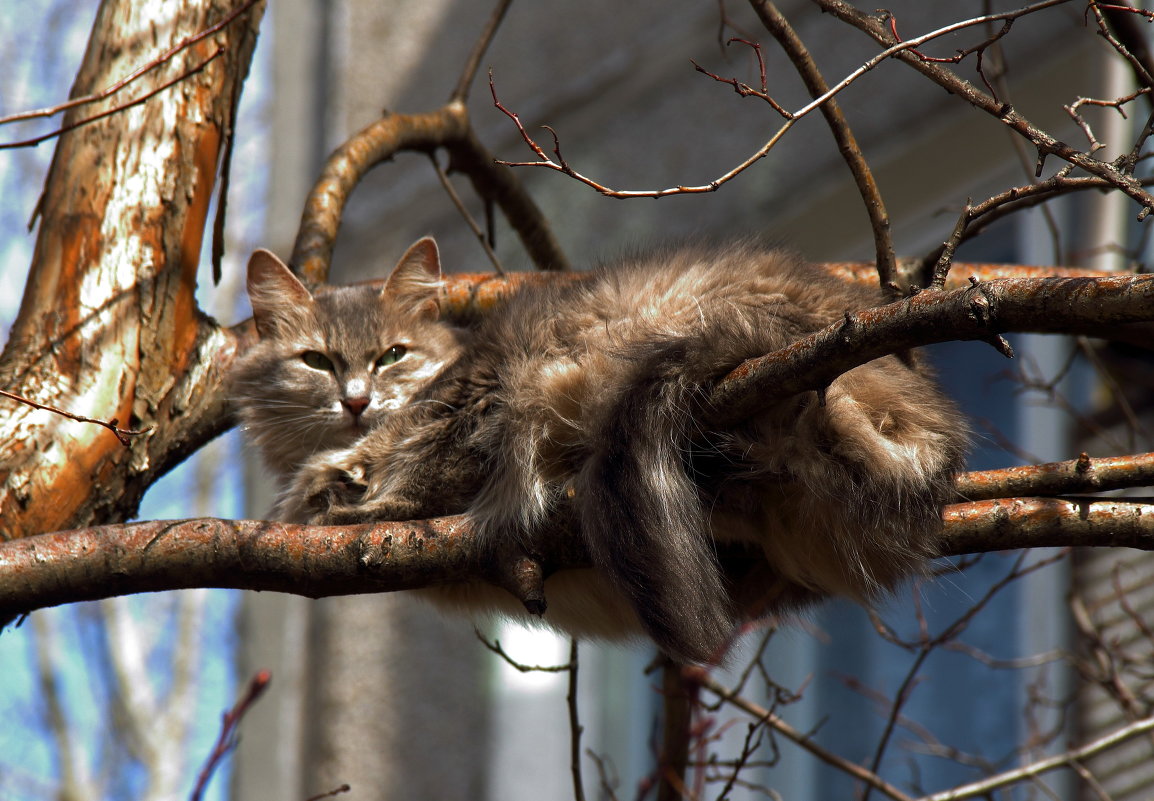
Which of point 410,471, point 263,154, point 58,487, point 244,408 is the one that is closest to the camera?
point 58,487

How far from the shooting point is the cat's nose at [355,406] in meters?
2.97

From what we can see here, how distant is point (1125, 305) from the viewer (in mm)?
1464

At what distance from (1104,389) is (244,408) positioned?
2.80 meters

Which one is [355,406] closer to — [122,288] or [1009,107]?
[122,288]

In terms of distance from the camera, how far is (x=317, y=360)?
3.22 m

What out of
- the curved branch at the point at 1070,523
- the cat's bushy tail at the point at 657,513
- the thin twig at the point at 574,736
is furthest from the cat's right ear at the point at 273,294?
the curved branch at the point at 1070,523

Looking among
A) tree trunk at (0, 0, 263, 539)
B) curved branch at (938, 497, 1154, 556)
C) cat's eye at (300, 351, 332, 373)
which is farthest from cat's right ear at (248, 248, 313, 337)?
curved branch at (938, 497, 1154, 556)

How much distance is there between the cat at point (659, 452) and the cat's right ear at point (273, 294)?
22cm

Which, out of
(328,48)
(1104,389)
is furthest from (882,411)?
(328,48)

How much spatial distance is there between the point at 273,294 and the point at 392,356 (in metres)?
0.38

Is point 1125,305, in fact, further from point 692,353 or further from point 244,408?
point 244,408

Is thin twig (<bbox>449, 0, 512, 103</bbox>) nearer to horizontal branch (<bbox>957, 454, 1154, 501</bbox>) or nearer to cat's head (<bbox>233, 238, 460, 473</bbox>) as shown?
cat's head (<bbox>233, 238, 460, 473</bbox>)

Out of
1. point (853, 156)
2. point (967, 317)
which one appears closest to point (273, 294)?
point (853, 156)

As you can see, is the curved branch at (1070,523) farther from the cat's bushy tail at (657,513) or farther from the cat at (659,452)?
the cat's bushy tail at (657,513)
